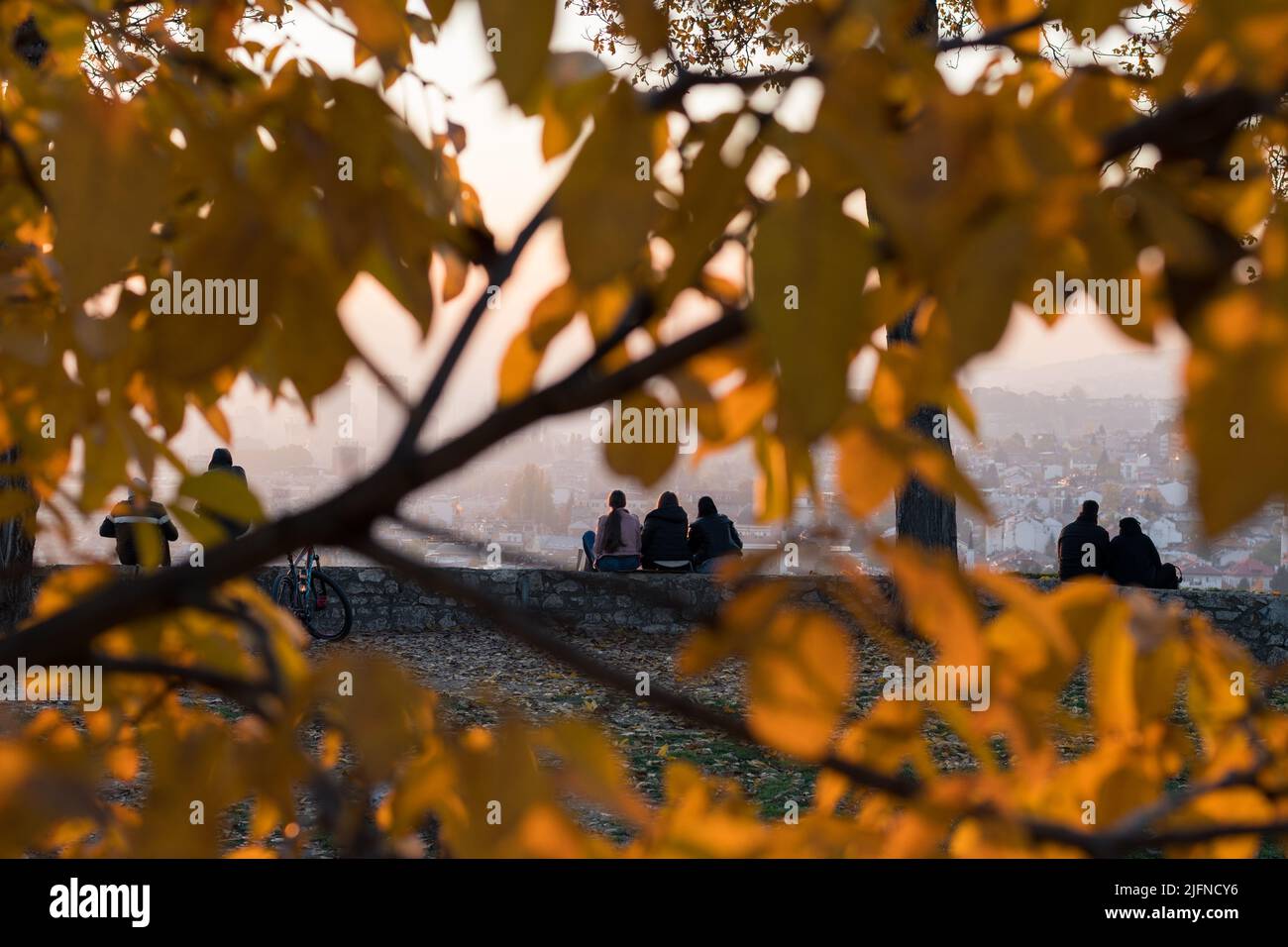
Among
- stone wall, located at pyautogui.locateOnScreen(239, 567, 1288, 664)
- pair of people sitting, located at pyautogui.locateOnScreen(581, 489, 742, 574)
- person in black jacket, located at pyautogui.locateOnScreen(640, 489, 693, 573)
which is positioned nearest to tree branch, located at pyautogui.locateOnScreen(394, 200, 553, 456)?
stone wall, located at pyautogui.locateOnScreen(239, 567, 1288, 664)

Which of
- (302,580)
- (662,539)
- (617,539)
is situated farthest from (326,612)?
(662,539)

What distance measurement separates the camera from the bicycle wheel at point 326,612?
9.73 metres

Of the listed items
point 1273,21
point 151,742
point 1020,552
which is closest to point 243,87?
point 151,742

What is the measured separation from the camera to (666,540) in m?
9.80

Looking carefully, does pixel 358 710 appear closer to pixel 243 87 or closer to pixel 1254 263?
pixel 1254 263

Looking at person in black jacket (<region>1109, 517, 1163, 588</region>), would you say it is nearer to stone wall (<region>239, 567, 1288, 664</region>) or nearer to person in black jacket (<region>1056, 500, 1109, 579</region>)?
person in black jacket (<region>1056, 500, 1109, 579</region>)

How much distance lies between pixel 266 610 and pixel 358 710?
0.35 m

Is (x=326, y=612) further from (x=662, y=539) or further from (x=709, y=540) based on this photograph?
(x=709, y=540)

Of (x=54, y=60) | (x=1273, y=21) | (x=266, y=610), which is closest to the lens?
(x=1273, y=21)

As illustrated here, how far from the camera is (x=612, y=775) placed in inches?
25.7

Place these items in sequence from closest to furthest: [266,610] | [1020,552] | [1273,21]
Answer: [1273,21], [266,610], [1020,552]

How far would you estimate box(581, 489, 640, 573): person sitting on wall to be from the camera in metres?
9.95

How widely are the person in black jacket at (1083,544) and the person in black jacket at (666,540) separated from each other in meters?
3.75

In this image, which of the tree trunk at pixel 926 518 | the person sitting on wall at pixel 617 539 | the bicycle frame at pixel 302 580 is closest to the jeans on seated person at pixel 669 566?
the person sitting on wall at pixel 617 539
